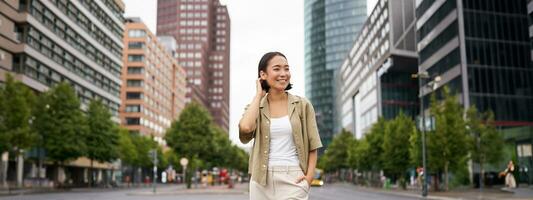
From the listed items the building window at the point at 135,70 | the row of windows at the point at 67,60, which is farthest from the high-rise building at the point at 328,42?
the row of windows at the point at 67,60

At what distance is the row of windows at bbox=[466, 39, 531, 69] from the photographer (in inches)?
2116

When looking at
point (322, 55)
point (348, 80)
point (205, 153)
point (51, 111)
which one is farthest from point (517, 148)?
point (322, 55)

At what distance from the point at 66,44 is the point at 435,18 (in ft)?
129

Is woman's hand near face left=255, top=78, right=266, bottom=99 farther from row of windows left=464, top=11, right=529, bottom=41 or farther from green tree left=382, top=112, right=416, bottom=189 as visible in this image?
row of windows left=464, top=11, right=529, bottom=41

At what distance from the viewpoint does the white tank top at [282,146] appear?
3.83 m

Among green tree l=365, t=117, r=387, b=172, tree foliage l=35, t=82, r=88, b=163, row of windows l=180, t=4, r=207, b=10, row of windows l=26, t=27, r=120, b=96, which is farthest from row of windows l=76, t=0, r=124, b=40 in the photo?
row of windows l=180, t=4, r=207, b=10

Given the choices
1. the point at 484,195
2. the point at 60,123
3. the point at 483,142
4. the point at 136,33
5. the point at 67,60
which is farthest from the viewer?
the point at 136,33

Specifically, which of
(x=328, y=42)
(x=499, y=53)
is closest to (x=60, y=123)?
(x=499, y=53)

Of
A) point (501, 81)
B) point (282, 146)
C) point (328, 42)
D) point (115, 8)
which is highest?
point (328, 42)

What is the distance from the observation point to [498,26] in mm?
55969

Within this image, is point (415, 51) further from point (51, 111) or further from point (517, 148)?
point (51, 111)

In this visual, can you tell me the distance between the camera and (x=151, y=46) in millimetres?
101625

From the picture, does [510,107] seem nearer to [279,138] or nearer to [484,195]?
[484,195]

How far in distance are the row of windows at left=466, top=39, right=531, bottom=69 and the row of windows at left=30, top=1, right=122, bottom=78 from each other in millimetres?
40893
